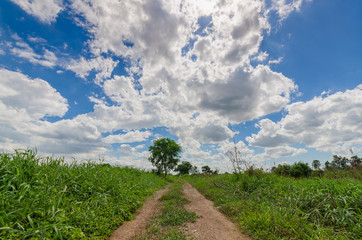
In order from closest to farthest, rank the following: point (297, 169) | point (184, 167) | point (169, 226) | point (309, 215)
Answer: point (169, 226) < point (309, 215) < point (297, 169) < point (184, 167)

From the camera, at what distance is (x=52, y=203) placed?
3.92 m

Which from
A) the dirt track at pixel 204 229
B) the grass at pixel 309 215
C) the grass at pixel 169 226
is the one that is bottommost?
the dirt track at pixel 204 229

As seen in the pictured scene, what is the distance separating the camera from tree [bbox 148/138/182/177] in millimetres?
33812

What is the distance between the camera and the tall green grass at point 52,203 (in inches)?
126

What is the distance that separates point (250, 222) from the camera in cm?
463

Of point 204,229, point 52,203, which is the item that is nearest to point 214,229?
point 204,229

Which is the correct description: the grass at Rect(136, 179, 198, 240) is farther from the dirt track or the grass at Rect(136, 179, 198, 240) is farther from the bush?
the bush

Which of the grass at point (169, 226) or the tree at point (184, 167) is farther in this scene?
the tree at point (184, 167)

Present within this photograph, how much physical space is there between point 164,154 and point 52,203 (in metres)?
30.8

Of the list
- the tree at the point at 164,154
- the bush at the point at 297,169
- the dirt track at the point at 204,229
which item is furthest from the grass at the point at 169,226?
the tree at the point at 164,154

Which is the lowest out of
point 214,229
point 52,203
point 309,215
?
point 214,229

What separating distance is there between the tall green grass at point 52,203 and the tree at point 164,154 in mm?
27516

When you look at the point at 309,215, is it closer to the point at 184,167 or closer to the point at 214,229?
the point at 214,229

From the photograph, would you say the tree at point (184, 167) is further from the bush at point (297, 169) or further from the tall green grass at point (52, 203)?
the tall green grass at point (52, 203)
